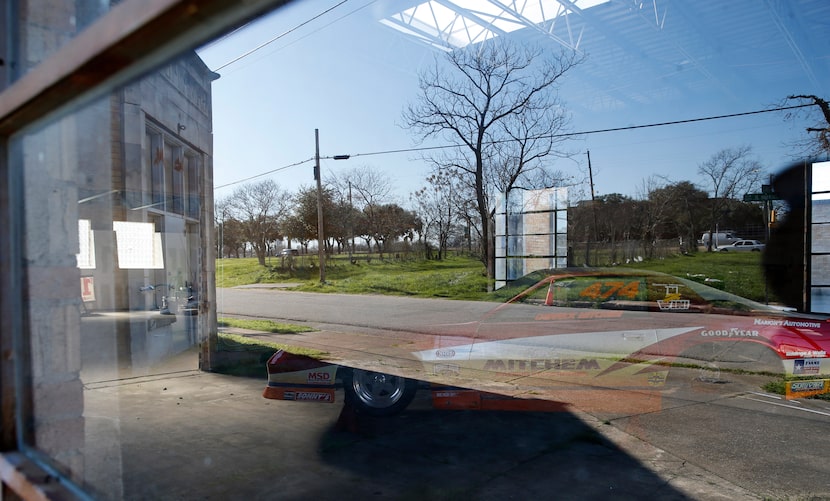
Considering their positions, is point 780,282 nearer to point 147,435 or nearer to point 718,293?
point 718,293

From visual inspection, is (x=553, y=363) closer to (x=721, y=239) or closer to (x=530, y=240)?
(x=721, y=239)

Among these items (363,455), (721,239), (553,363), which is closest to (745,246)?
(721,239)

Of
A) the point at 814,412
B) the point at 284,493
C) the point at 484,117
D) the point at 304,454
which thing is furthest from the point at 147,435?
the point at 484,117

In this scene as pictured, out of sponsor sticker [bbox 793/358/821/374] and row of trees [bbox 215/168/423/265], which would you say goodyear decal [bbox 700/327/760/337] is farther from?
row of trees [bbox 215/168/423/265]

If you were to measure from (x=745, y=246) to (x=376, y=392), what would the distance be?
703cm

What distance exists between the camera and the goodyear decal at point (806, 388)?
16.0ft

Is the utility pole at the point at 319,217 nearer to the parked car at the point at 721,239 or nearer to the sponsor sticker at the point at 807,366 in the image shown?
the sponsor sticker at the point at 807,366

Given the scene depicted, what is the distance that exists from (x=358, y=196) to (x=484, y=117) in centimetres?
225

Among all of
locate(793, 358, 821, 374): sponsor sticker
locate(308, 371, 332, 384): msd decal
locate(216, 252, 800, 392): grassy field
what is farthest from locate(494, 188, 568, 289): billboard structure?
locate(308, 371, 332, 384): msd decal

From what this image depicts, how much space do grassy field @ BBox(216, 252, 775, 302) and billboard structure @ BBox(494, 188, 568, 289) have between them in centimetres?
63

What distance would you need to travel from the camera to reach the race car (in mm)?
4672

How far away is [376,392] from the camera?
473 cm

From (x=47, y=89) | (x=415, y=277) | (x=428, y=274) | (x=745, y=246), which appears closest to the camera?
(x=47, y=89)

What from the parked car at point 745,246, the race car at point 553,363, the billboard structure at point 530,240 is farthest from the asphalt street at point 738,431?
the billboard structure at point 530,240
